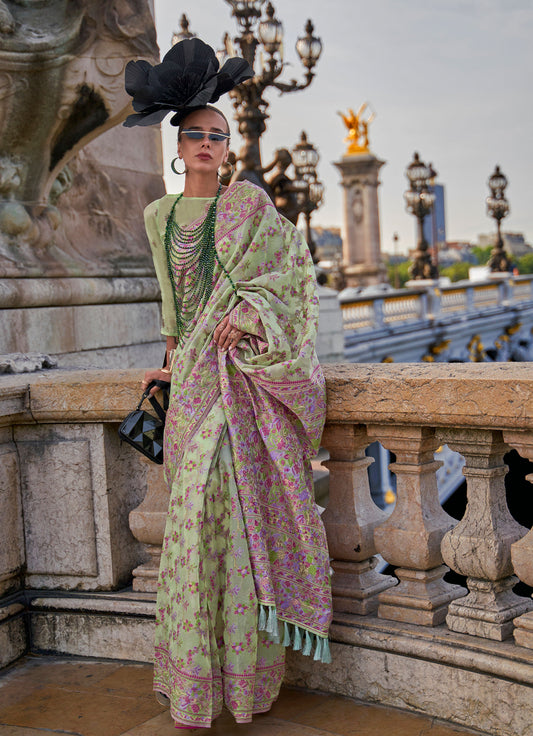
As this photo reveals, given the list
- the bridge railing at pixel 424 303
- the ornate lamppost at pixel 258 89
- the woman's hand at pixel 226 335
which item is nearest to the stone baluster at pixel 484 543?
the woman's hand at pixel 226 335

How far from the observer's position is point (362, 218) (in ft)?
149

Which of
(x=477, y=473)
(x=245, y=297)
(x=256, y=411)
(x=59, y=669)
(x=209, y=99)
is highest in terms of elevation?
(x=209, y=99)

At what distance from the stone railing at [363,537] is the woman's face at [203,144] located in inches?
32.7

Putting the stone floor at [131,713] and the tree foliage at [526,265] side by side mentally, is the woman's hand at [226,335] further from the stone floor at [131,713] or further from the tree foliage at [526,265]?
the tree foliage at [526,265]

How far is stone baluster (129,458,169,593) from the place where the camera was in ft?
12.0

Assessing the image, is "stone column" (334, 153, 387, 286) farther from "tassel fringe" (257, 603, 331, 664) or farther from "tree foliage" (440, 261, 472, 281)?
"tassel fringe" (257, 603, 331, 664)

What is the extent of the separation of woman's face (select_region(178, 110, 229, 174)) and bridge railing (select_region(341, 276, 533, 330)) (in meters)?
19.5


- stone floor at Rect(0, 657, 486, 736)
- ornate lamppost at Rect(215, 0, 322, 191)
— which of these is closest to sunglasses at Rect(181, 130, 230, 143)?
stone floor at Rect(0, 657, 486, 736)

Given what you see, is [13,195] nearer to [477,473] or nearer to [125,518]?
[125,518]

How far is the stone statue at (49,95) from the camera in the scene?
5.05 metres

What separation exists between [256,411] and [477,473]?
718 mm

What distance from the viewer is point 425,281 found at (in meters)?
26.7

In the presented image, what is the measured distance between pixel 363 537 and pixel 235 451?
685mm

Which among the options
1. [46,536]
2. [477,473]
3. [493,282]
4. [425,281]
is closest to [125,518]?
[46,536]
